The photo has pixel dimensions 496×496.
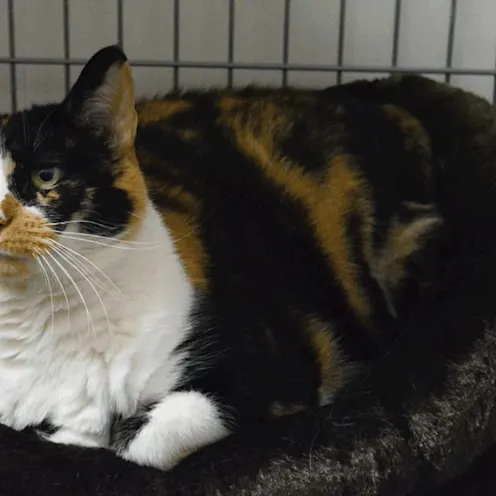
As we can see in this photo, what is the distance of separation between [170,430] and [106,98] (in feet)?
1.10

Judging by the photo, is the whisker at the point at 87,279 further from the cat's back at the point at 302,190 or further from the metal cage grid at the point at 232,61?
the metal cage grid at the point at 232,61

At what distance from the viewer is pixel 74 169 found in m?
0.82

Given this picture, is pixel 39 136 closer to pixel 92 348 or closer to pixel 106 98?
pixel 106 98

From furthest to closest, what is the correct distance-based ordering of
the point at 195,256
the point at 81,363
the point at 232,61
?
the point at 232,61 < the point at 195,256 < the point at 81,363

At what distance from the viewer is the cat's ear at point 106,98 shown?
2.65 ft

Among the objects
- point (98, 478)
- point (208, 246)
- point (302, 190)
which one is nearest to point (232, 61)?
point (302, 190)

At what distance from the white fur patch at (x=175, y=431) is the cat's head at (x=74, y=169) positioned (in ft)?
0.59

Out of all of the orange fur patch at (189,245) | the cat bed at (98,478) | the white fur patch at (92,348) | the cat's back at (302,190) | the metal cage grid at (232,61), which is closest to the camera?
the cat bed at (98,478)

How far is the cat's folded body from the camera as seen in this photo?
2.71 ft

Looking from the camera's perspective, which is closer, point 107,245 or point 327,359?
point 107,245

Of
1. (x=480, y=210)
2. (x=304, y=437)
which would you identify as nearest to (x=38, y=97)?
(x=480, y=210)

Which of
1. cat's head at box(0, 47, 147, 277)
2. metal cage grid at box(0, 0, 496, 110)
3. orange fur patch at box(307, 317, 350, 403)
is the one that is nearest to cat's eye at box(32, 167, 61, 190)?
cat's head at box(0, 47, 147, 277)

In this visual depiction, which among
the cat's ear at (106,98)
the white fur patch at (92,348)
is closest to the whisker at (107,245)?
the white fur patch at (92,348)

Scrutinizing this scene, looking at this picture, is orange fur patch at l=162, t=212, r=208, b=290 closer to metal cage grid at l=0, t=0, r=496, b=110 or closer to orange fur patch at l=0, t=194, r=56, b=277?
orange fur patch at l=0, t=194, r=56, b=277
